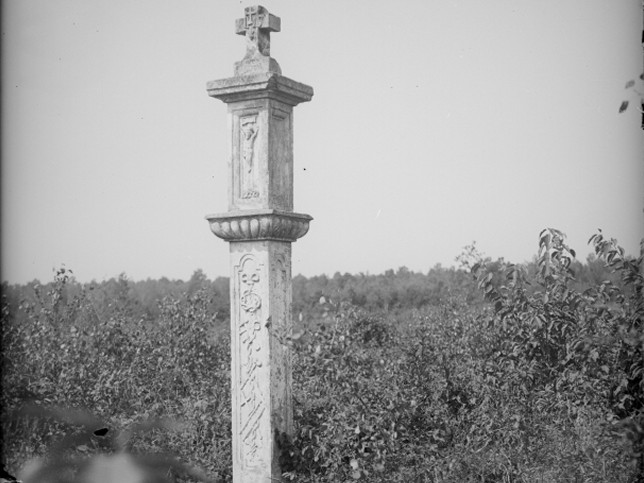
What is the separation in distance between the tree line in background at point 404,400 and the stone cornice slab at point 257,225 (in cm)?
61

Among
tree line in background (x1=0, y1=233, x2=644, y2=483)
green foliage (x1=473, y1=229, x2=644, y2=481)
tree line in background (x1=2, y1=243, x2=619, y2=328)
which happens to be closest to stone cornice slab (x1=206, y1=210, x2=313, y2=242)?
tree line in background (x1=0, y1=233, x2=644, y2=483)

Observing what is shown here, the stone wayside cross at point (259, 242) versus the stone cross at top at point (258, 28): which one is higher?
the stone cross at top at point (258, 28)

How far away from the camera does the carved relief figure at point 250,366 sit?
20.9ft

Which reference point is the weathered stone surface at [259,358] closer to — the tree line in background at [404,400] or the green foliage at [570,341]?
the tree line in background at [404,400]

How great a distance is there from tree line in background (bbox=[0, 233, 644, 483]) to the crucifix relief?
6.19 ft

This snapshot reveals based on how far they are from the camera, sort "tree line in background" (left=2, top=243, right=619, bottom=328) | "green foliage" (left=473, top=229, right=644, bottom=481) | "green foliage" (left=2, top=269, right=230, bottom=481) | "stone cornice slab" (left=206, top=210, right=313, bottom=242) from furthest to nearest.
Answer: "tree line in background" (left=2, top=243, right=619, bottom=328), "green foliage" (left=2, top=269, right=230, bottom=481), "stone cornice slab" (left=206, top=210, right=313, bottom=242), "green foliage" (left=473, top=229, right=644, bottom=481)

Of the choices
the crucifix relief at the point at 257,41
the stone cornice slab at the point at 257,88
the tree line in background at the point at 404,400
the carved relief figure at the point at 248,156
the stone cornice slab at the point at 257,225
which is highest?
the crucifix relief at the point at 257,41

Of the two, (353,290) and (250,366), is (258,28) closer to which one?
(250,366)

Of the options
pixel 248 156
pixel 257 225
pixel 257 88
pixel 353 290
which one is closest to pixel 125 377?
pixel 257 225

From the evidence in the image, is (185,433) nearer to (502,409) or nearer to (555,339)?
(502,409)

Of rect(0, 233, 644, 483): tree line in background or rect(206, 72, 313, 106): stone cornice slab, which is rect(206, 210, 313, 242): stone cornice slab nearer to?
rect(0, 233, 644, 483): tree line in background

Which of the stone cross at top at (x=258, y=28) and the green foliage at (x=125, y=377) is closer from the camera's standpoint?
the stone cross at top at (x=258, y=28)

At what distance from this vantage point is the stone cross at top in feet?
21.5

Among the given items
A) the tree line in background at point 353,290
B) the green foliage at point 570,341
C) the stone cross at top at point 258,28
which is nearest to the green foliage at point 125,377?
the green foliage at point 570,341
